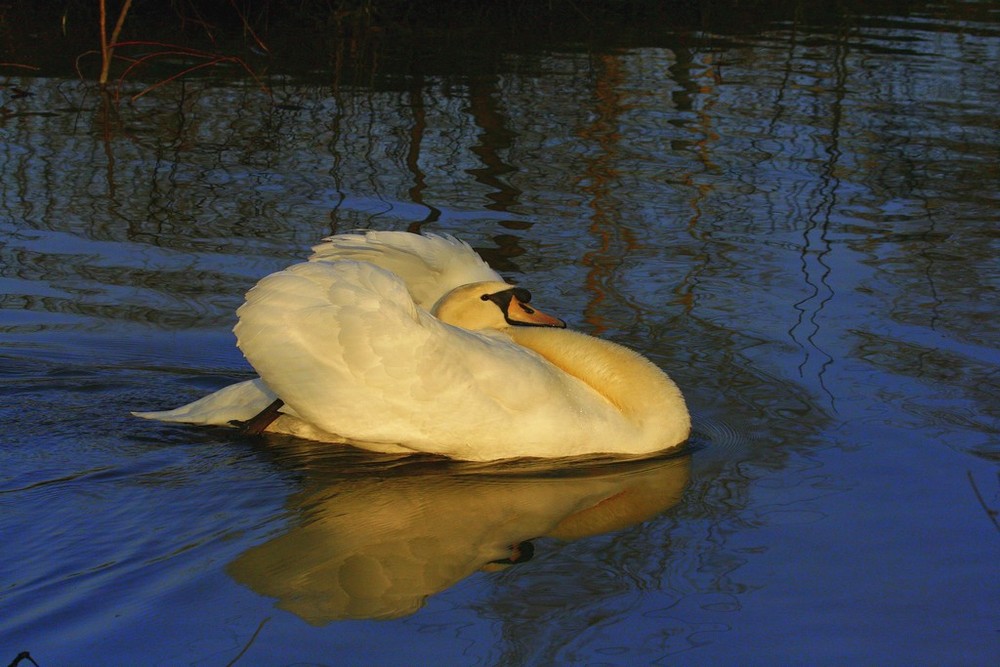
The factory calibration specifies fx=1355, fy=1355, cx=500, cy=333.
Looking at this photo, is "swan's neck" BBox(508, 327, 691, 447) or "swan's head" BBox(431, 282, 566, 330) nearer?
"swan's neck" BBox(508, 327, 691, 447)

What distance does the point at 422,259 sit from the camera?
6293 mm

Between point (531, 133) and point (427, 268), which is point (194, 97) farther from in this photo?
point (427, 268)

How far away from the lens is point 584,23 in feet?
60.0

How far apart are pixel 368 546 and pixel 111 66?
10.2 m

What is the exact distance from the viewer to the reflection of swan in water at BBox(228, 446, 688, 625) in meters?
4.32

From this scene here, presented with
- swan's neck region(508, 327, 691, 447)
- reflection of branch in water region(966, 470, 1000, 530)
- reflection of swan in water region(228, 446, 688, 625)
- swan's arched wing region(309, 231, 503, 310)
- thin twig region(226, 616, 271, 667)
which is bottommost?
reflection of swan in water region(228, 446, 688, 625)

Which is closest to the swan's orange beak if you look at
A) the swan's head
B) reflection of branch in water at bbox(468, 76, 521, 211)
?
the swan's head

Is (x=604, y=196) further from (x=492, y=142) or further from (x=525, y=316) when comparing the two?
(x=525, y=316)

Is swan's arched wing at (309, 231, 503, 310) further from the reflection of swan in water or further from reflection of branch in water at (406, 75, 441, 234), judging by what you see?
reflection of branch in water at (406, 75, 441, 234)

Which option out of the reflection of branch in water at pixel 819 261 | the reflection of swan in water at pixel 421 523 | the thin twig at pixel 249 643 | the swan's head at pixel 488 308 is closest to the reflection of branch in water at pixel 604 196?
the reflection of branch in water at pixel 819 261

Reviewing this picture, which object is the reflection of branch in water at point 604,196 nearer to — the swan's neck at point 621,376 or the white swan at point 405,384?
the swan's neck at point 621,376

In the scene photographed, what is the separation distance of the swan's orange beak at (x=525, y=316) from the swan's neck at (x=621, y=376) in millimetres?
91

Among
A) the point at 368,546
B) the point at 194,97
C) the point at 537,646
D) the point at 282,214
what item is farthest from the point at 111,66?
the point at 537,646

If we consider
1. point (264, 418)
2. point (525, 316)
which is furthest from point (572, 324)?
point (264, 418)
